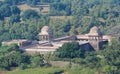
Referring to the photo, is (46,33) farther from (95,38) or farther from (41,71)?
(41,71)

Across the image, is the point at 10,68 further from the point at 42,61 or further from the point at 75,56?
the point at 75,56

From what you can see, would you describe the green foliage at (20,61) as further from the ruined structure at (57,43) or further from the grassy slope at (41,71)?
the ruined structure at (57,43)

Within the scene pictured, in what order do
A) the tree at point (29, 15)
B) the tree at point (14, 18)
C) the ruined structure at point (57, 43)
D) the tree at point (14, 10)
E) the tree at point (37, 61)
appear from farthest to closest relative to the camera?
the tree at point (14, 10), the tree at point (29, 15), the tree at point (14, 18), the ruined structure at point (57, 43), the tree at point (37, 61)

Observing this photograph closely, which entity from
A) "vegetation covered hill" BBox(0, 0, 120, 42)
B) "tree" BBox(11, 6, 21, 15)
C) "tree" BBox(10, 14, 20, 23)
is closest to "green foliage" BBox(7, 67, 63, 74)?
"vegetation covered hill" BBox(0, 0, 120, 42)

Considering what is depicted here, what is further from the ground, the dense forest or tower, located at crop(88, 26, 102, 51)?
tower, located at crop(88, 26, 102, 51)

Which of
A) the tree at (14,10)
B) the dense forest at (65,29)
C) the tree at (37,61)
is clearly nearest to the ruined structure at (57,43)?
the dense forest at (65,29)

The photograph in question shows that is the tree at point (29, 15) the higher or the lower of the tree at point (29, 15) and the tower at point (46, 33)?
the lower

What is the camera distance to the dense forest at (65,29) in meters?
38.7

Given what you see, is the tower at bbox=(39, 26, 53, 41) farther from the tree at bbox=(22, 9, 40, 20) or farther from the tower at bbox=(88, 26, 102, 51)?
the tree at bbox=(22, 9, 40, 20)

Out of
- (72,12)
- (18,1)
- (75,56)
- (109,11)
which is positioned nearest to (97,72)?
(75,56)

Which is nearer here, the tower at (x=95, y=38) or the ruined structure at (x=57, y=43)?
the ruined structure at (x=57, y=43)

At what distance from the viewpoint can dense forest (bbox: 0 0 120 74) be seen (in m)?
38.7

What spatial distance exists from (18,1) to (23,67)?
132 ft

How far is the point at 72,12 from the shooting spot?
229ft
